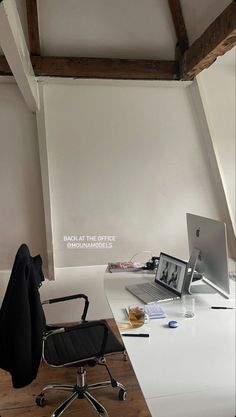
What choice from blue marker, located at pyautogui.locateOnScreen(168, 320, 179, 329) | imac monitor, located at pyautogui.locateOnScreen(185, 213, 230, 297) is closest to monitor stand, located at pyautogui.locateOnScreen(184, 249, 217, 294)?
imac monitor, located at pyautogui.locateOnScreen(185, 213, 230, 297)

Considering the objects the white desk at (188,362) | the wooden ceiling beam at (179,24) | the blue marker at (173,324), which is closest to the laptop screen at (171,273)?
the white desk at (188,362)

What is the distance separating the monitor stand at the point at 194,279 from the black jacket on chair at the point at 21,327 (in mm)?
997

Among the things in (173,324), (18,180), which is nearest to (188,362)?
(173,324)

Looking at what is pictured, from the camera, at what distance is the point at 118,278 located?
2.65 metres

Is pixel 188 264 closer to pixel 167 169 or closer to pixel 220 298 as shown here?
pixel 220 298

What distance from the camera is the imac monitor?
2035mm

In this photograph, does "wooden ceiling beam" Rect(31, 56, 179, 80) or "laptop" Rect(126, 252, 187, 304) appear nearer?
"laptop" Rect(126, 252, 187, 304)

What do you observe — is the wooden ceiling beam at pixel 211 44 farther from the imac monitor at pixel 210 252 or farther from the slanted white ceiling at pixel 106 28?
the imac monitor at pixel 210 252

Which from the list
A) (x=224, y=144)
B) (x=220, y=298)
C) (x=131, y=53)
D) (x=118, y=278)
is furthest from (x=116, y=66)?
(x=220, y=298)

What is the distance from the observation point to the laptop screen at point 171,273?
221 centimetres

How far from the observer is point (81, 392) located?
7.20 ft

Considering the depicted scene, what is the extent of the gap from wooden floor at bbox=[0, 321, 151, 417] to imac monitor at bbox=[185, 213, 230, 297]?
829 mm

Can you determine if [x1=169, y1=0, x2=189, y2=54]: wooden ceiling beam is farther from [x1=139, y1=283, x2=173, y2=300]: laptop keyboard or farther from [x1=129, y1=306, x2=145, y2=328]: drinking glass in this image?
[x1=129, y1=306, x2=145, y2=328]: drinking glass

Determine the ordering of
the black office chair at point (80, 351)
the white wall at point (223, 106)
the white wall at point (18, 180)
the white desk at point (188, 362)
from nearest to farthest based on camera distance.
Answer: the white desk at point (188, 362) < the black office chair at point (80, 351) < the white wall at point (18, 180) < the white wall at point (223, 106)
